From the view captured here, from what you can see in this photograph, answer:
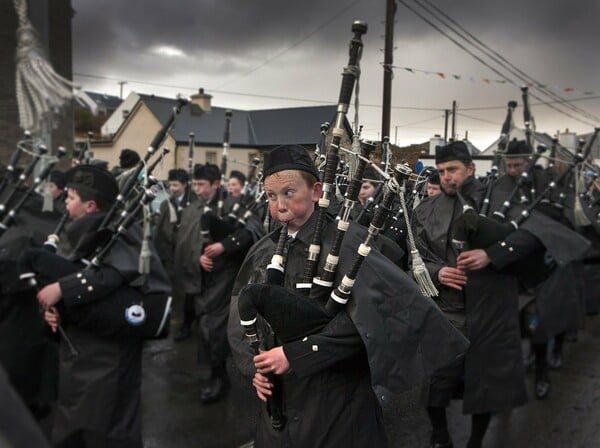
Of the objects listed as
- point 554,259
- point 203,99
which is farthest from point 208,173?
point 203,99

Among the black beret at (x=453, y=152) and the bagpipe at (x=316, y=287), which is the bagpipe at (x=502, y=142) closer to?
the black beret at (x=453, y=152)

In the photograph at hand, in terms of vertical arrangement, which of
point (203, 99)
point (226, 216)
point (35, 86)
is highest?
point (203, 99)

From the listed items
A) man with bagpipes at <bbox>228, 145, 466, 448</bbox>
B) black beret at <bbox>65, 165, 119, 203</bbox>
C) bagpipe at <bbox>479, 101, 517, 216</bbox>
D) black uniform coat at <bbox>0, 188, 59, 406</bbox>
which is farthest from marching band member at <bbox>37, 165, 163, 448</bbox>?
bagpipe at <bbox>479, 101, 517, 216</bbox>

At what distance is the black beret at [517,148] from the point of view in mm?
4707

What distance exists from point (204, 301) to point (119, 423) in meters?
2.12

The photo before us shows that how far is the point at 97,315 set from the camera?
335 cm

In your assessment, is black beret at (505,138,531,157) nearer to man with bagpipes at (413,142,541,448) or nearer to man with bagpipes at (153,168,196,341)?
man with bagpipes at (413,142,541,448)

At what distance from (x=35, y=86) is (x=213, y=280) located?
254 centimetres

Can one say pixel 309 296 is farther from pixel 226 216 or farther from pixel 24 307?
A: pixel 226 216

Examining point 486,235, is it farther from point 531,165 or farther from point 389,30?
point 389,30

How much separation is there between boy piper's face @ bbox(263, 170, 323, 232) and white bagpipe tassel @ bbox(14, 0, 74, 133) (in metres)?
1.96

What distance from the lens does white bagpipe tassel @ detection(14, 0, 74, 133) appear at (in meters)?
3.62

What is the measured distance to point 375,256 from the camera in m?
2.04

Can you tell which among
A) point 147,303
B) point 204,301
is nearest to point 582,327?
point 204,301
